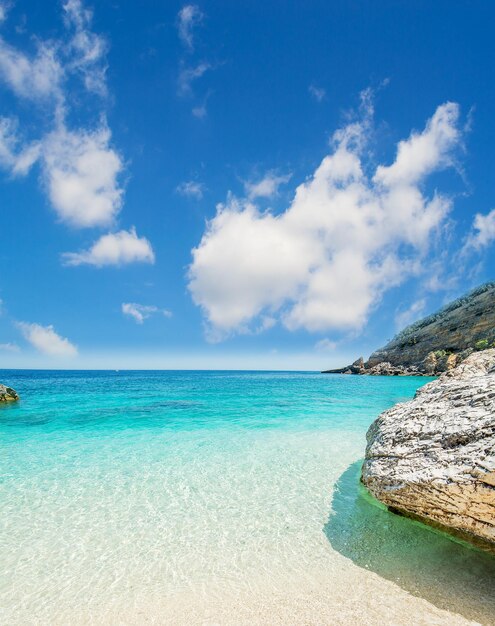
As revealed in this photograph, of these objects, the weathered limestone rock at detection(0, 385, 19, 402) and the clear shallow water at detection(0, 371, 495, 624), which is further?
the weathered limestone rock at detection(0, 385, 19, 402)

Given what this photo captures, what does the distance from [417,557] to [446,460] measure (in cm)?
184

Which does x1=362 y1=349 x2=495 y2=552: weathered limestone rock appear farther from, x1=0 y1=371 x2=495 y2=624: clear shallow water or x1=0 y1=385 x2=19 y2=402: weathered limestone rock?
x1=0 y1=385 x2=19 y2=402: weathered limestone rock

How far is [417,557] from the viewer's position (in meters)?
5.23

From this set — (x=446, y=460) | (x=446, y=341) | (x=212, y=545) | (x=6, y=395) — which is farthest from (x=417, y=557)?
(x=446, y=341)

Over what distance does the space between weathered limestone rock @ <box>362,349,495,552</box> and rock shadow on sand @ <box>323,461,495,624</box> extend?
31cm

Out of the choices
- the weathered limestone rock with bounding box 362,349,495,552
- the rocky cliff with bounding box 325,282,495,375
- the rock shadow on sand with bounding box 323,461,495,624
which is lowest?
the rock shadow on sand with bounding box 323,461,495,624

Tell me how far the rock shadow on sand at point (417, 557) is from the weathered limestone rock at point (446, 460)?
1.01ft

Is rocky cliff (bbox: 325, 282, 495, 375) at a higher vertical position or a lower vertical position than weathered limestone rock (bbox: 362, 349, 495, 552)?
higher

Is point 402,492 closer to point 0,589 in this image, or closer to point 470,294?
point 0,589

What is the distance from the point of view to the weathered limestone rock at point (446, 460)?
4520mm

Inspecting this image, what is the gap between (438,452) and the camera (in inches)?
203

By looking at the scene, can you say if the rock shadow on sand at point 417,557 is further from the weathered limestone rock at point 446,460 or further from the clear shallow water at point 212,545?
the weathered limestone rock at point 446,460

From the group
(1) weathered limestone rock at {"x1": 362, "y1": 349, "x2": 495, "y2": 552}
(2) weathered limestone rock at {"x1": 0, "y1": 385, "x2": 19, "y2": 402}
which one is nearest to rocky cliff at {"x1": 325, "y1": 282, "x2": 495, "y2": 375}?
(1) weathered limestone rock at {"x1": 362, "y1": 349, "x2": 495, "y2": 552}

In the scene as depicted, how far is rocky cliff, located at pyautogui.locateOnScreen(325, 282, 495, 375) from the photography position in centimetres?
7462
